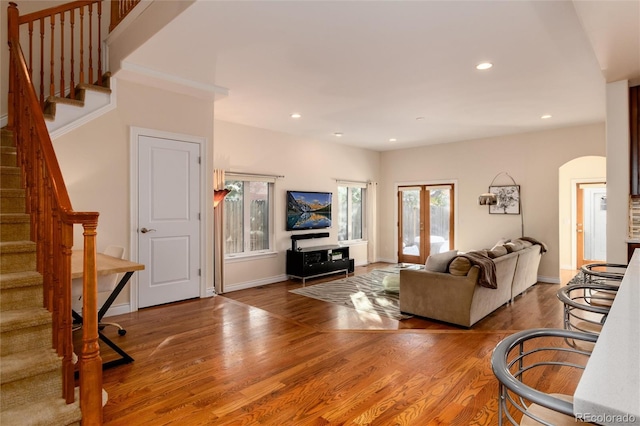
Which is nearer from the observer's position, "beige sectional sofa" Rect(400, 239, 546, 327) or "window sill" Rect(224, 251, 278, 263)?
"beige sectional sofa" Rect(400, 239, 546, 327)

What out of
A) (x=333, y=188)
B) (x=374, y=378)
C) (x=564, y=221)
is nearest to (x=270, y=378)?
(x=374, y=378)

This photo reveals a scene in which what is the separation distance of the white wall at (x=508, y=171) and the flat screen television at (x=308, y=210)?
2.06 meters

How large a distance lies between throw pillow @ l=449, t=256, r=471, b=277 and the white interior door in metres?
3.05

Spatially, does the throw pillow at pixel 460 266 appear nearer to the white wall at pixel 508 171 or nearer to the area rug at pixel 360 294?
the area rug at pixel 360 294

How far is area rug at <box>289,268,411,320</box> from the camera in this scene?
187 inches

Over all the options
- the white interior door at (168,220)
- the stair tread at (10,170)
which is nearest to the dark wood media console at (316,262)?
the white interior door at (168,220)

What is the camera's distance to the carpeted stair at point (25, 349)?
5.81 feet

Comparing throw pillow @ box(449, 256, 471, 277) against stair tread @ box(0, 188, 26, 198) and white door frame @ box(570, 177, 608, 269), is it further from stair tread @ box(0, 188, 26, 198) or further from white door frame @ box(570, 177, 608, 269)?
white door frame @ box(570, 177, 608, 269)

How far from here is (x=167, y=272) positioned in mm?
4395

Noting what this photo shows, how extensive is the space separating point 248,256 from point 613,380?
578 cm

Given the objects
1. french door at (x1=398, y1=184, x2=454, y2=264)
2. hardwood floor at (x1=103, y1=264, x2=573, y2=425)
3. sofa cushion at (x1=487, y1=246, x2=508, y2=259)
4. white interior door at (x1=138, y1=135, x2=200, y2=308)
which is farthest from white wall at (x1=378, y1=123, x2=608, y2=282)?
white interior door at (x1=138, y1=135, x2=200, y2=308)

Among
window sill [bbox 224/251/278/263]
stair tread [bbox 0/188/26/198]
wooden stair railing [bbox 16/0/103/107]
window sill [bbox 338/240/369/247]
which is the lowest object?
window sill [bbox 224/251/278/263]

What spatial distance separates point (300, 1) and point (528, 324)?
397 cm

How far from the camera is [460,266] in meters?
4.06
